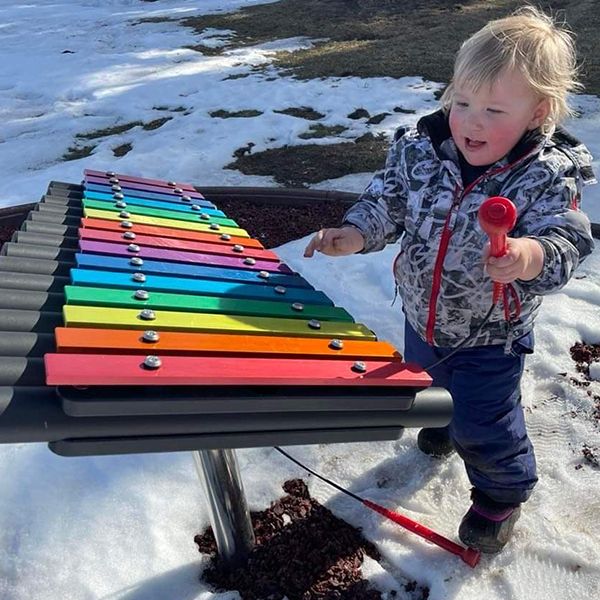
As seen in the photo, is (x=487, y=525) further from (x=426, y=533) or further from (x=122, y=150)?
(x=122, y=150)

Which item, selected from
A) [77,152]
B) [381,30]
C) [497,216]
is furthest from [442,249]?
[381,30]

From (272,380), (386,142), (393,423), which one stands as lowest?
(386,142)

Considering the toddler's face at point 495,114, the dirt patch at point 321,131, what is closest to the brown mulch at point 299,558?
the toddler's face at point 495,114

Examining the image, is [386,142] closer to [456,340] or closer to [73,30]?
[456,340]

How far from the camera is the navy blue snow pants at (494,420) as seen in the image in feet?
7.23

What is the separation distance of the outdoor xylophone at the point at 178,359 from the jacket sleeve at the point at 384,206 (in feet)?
0.92

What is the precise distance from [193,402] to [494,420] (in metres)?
1.14

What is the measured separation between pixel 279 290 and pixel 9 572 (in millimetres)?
1210

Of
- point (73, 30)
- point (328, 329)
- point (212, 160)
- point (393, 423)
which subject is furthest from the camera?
point (73, 30)

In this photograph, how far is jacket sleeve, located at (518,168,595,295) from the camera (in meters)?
1.86

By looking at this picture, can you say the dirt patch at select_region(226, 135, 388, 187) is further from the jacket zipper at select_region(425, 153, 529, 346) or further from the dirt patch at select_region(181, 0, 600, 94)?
the jacket zipper at select_region(425, 153, 529, 346)

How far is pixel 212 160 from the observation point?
6.11 meters

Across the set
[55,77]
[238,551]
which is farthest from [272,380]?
[55,77]

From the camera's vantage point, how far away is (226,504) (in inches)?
83.0
